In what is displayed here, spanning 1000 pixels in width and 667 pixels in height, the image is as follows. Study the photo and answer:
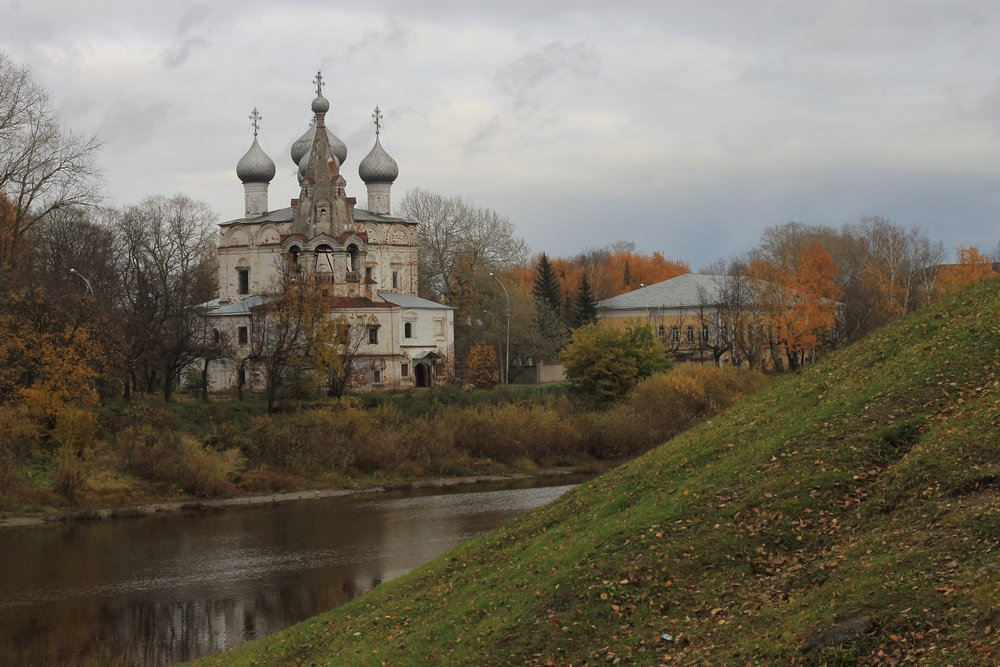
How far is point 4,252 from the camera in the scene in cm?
3934

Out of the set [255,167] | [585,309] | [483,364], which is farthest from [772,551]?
[585,309]

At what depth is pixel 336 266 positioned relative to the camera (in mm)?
49500

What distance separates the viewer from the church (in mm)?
48625

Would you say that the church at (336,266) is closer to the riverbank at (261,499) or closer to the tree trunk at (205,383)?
the tree trunk at (205,383)

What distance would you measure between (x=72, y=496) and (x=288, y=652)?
68.9ft

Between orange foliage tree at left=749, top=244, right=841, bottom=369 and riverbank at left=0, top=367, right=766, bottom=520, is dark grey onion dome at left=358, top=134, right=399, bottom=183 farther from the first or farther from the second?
orange foliage tree at left=749, top=244, right=841, bottom=369

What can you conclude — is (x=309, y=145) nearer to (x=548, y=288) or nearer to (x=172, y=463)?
(x=548, y=288)

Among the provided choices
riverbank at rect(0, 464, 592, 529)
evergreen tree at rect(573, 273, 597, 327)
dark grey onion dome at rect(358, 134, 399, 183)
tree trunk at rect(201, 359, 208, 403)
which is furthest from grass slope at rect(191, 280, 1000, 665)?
evergreen tree at rect(573, 273, 597, 327)

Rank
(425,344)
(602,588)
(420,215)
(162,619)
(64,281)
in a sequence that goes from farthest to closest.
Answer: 1. (420,215)
2. (425,344)
3. (64,281)
4. (162,619)
5. (602,588)

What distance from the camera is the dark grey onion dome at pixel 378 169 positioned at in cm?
5662

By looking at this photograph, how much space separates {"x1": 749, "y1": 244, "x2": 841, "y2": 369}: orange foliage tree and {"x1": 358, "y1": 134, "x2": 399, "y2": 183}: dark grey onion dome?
18.8 m

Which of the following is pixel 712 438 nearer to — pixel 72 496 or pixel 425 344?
pixel 72 496

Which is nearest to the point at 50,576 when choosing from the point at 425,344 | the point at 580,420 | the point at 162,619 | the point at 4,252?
the point at 162,619

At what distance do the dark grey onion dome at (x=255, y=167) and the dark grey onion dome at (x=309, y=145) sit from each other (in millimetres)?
1355
